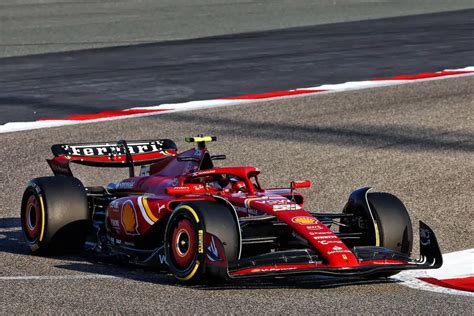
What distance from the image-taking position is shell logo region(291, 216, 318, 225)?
8.02 m

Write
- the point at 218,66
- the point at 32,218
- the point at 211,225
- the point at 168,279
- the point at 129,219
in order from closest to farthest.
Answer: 1. the point at 211,225
2. the point at 168,279
3. the point at 129,219
4. the point at 32,218
5. the point at 218,66

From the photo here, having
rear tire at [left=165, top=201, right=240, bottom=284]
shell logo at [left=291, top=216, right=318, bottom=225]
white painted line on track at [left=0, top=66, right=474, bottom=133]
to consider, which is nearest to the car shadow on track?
rear tire at [left=165, top=201, right=240, bottom=284]

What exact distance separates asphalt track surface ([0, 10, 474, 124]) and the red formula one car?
6953 mm

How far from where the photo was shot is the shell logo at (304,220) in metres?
8.02

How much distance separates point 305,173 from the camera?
12539 mm

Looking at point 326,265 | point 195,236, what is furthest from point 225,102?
point 326,265

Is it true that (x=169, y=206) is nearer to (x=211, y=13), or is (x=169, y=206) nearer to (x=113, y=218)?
(x=113, y=218)

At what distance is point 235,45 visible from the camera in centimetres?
2367

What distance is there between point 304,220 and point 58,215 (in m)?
2.08

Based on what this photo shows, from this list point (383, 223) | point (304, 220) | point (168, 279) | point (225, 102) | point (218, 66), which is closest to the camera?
point (304, 220)

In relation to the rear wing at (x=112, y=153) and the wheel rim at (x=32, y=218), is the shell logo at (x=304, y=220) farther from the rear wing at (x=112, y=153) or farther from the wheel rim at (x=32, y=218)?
the rear wing at (x=112, y=153)

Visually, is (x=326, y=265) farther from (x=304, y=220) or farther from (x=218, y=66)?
(x=218, y=66)

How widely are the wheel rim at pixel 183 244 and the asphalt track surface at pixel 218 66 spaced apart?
823 cm

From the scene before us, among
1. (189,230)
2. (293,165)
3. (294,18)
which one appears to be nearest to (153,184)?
(189,230)
